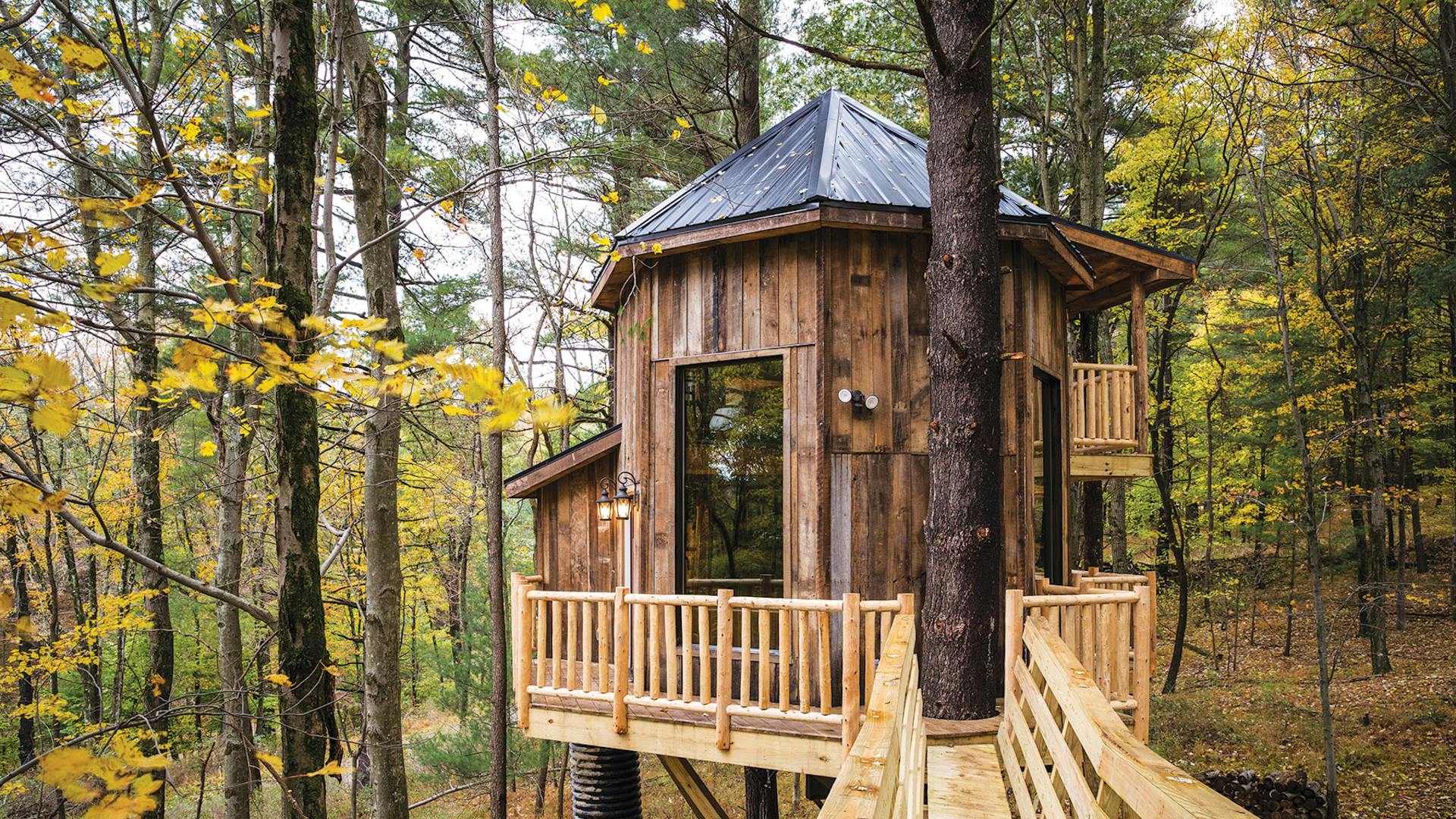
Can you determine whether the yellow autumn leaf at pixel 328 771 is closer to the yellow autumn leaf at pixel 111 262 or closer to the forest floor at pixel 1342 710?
the yellow autumn leaf at pixel 111 262

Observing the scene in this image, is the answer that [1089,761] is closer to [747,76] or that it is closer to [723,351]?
[723,351]

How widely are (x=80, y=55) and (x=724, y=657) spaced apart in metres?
4.72

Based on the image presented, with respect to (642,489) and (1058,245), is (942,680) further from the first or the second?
(1058,245)

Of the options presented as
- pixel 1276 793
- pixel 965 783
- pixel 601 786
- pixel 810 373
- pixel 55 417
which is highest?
pixel 810 373

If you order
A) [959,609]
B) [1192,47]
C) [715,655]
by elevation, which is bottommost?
[715,655]

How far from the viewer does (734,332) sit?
265 inches

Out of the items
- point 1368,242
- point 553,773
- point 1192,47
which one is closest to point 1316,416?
point 1368,242

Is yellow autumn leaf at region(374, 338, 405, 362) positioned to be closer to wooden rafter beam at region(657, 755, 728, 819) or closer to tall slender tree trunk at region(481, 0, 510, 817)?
wooden rafter beam at region(657, 755, 728, 819)

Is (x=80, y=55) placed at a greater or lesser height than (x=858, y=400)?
greater

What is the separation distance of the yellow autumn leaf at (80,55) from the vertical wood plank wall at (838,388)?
4510mm

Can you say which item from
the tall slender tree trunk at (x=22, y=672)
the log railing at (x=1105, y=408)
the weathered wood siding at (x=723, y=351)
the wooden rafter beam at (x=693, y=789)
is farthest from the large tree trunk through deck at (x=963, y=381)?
the tall slender tree trunk at (x=22, y=672)

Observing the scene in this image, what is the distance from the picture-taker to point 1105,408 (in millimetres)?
8812

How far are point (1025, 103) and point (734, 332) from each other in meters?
13.4

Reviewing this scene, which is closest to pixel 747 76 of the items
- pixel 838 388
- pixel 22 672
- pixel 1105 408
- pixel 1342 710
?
pixel 1105 408
